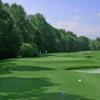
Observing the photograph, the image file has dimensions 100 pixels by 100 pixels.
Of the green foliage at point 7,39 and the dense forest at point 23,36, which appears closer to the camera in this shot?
the green foliage at point 7,39

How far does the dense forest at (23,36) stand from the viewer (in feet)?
220

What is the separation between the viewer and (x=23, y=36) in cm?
9662

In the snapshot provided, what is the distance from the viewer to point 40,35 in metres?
114

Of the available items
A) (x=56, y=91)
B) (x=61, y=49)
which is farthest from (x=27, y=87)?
(x=61, y=49)

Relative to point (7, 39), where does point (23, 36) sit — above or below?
above

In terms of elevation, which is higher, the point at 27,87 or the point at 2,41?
the point at 2,41

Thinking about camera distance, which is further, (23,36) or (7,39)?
(23,36)

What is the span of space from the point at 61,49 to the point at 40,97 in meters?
125

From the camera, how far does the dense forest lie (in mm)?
66906

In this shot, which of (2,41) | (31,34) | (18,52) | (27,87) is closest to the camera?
(27,87)

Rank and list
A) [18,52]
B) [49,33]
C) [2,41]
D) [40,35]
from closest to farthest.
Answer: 1. [2,41]
2. [18,52]
3. [40,35]
4. [49,33]

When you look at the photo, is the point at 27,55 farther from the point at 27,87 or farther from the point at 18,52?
the point at 27,87

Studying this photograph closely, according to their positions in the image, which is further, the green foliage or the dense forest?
the dense forest

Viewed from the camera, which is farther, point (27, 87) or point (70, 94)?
point (27, 87)
